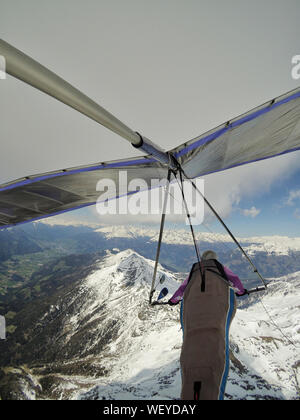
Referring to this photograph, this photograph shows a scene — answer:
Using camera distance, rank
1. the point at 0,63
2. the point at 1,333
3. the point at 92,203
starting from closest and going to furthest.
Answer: the point at 0,63 → the point at 92,203 → the point at 1,333

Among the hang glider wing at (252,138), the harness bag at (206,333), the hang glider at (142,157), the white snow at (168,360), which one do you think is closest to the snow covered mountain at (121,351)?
the white snow at (168,360)

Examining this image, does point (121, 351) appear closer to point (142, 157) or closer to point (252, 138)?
point (142, 157)

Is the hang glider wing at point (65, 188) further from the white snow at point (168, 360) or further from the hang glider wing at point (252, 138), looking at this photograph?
the white snow at point (168, 360)

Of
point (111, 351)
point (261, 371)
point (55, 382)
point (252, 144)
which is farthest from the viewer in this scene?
point (111, 351)

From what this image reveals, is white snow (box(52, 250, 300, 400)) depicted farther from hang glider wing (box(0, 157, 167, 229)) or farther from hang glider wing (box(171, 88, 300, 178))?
hang glider wing (box(171, 88, 300, 178))

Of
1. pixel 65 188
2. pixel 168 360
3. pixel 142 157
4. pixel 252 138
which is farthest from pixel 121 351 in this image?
pixel 252 138
